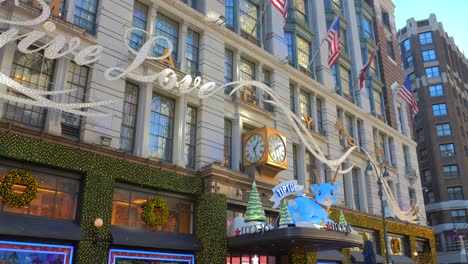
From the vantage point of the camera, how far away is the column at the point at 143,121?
19.1 metres

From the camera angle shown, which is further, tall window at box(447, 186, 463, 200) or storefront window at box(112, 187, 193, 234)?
tall window at box(447, 186, 463, 200)

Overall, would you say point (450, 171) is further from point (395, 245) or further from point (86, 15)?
point (86, 15)

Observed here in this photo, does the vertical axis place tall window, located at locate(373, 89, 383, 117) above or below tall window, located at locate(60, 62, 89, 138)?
above

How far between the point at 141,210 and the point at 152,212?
0.50 meters

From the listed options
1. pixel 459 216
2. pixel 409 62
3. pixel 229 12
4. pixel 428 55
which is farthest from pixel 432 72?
pixel 229 12

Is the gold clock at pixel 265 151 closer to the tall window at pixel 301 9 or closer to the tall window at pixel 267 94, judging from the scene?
the tall window at pixel 267 94

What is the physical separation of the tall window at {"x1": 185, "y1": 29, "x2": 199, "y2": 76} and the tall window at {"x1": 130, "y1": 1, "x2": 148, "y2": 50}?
2721 mm

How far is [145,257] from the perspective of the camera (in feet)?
A: 57.7

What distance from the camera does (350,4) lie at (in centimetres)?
4028

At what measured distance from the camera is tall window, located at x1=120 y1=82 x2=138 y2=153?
1917 centimetres

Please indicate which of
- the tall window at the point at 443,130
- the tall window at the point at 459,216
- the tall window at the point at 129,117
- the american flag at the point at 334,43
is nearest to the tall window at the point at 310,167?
the american flag at the point at 334,43

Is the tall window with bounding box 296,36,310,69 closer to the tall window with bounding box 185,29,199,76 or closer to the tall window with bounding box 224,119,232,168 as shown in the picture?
the tall window with bounding box 224,119,232,168

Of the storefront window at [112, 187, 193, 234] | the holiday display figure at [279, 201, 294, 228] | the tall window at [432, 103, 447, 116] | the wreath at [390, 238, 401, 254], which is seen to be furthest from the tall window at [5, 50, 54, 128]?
the tall window at [432, 103, 447, 116]

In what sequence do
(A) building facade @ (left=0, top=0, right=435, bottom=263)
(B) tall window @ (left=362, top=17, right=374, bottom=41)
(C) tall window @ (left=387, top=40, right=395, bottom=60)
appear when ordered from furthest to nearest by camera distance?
1. (C) tall window @ (left=387, top=40, right=395, bottom=60)
2. (B) tall window @ (left=362, top=17, right=374, bottom=41)
3. (A) building facade @ (left=0, top=0, right=435, bottom=263)
